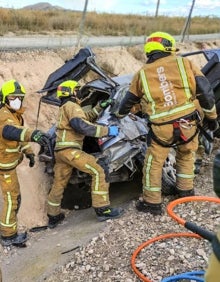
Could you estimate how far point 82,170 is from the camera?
18.5 feet

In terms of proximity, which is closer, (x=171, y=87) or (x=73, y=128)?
(x=171, y=87)

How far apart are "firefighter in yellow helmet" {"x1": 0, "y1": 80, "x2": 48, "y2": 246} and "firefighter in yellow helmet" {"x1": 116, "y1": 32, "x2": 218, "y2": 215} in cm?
117

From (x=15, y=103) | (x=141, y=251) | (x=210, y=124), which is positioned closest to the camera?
(x=141, y=251)

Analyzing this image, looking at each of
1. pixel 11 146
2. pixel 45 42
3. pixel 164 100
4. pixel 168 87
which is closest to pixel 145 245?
pixel 164 100

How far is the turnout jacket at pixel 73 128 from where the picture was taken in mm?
5473

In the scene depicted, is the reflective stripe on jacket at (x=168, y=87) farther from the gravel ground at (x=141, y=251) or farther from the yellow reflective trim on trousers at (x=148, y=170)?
the gravel ground at (x=141, y=251)

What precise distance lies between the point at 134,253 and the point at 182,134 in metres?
1.51

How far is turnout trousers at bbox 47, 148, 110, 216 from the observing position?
5598mm

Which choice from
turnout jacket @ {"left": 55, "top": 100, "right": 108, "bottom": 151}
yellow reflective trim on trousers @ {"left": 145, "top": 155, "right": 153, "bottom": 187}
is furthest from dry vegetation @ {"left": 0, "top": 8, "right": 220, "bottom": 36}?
yellow reflective trim on trousers @ {"left": 145, "top": 155, "right": 153, "bottom": 187}

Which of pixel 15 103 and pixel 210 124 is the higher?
pixel 15 103

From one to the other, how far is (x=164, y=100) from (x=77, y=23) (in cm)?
1238

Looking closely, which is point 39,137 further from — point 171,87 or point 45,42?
point 45,42

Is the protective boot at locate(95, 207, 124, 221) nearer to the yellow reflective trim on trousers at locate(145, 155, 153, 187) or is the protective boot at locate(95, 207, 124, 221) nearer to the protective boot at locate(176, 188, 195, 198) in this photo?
the yellow reflective trim on trousers at locate(145, 155, 153, 187)

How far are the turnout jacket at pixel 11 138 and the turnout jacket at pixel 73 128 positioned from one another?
42 centimetres
